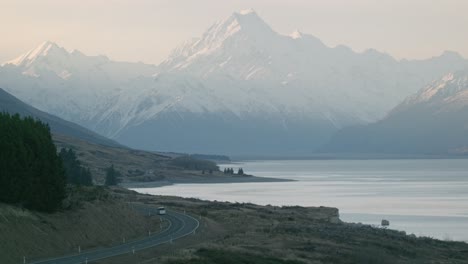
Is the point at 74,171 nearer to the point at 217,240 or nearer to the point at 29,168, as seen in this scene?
the point at 217,240

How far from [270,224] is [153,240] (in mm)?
23802

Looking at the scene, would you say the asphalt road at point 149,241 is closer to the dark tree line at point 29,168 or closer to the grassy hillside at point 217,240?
the grassy hillside at point 217,240

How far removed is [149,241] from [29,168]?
11224 millimetres

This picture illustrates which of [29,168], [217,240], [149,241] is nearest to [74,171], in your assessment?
[217,240]

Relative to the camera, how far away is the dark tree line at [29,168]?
72.5 m

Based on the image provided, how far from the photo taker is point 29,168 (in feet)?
244

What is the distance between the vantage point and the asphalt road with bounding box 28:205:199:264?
6638cm

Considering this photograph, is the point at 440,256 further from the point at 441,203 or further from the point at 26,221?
the point at 441,203

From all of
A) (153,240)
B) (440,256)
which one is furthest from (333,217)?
(153,240)

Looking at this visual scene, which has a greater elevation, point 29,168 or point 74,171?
point 74,171

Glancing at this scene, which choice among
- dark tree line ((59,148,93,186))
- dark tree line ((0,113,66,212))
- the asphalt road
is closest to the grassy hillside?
the asphalt road

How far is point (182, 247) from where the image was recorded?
7650 cm

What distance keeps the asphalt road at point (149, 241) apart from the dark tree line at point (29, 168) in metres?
6.07

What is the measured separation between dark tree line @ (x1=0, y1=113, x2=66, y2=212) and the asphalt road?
6.07 m
